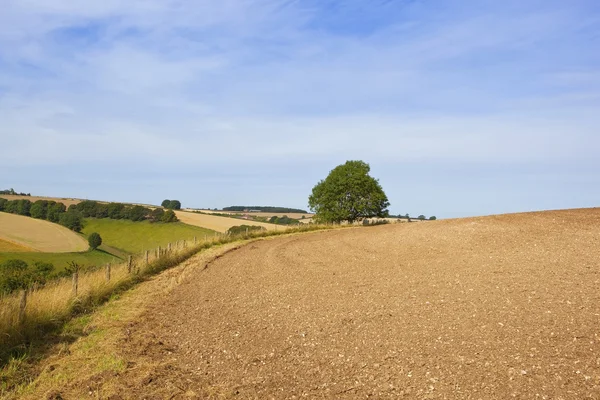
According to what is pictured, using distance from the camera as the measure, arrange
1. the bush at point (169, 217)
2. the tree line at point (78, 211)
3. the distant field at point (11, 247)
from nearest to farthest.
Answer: the distant field at point (11, 247) < the tree line at point (78, 211) < the bush at point (169, 217)

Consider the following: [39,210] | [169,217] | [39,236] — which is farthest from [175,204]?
A: [39,236]

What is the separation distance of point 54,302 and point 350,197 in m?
53.2

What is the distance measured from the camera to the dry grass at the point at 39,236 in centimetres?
6420

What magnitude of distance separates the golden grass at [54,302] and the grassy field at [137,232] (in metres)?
60.6

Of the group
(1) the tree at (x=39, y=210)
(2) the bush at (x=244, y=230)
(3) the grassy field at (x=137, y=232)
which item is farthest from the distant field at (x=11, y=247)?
(1) the tree at (x=39, y=210)

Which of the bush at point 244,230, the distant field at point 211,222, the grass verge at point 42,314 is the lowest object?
the grass verge at point 42,314

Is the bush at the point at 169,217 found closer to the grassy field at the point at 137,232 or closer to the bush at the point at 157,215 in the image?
the bush at the point at 157,215

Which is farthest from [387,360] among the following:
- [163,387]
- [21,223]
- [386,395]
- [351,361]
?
[21,223]

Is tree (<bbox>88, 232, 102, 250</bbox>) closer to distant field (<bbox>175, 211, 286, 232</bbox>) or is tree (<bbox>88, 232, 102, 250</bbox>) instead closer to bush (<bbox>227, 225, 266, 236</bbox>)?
distant field (<bbox>175, 211, 286, 232</bbox>)

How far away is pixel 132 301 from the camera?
55.8ft

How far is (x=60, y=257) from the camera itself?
200ft

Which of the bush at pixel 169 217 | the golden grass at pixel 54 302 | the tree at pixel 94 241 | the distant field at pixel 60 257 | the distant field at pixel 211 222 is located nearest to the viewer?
the golden grass at pixel 54 302

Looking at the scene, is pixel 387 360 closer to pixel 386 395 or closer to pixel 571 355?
pixel 386 395

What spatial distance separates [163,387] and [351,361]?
3.39m
